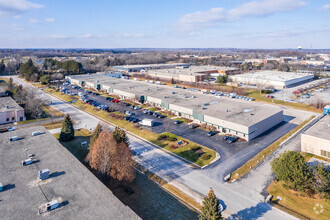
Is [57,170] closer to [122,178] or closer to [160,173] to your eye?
[122,178]

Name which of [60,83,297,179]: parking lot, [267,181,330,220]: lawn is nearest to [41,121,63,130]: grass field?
[60,83,297,179]: parking lot

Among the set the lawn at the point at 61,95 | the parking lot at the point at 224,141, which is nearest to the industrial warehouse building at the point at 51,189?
the parking lot at the point at 224,141

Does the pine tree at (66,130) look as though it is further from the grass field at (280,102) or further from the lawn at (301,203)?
the grass field at (280,102)

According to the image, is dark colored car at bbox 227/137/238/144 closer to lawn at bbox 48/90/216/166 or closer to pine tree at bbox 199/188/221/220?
lawn at bbox 48/90/216/166

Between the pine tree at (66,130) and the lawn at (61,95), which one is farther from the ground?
the lawn at (61,95)

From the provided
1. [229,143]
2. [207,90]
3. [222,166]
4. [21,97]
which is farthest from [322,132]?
[21,97]

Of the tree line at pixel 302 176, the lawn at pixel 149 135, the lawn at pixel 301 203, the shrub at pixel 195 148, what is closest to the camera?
the lawn at pixel 301 203
